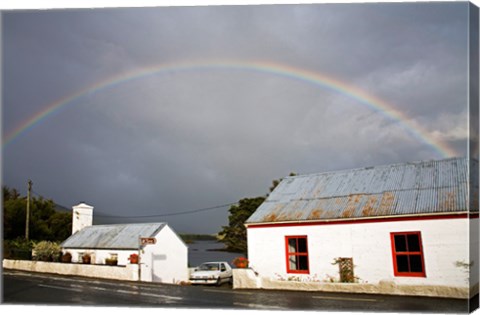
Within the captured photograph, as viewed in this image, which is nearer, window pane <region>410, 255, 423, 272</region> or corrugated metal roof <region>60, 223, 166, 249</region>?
window pane <region>410, 255, 423, 272</region>

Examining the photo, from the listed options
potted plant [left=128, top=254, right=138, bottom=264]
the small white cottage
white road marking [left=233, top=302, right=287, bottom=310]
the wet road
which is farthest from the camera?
the small white cottage

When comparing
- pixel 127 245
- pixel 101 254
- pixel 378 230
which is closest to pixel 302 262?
pixel 378 230

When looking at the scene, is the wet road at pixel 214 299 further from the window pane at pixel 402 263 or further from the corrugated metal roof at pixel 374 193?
the corrugated metal roof at pixel 374 193

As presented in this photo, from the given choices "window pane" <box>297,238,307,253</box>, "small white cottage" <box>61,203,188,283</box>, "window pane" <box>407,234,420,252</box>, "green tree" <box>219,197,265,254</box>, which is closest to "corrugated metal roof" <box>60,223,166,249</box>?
"small white cottage" <box>61,203,188,283</box>

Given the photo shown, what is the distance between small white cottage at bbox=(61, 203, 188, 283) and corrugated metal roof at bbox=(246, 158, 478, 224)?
7.82 meters

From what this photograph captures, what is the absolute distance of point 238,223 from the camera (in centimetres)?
2386

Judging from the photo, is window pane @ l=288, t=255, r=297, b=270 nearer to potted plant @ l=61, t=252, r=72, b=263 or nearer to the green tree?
the green tree

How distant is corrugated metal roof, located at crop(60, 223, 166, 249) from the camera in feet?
74.9

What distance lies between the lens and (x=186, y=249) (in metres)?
24.2

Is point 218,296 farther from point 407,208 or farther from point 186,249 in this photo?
point 186,249

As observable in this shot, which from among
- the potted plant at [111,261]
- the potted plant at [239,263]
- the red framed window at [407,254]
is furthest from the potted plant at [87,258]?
the red framed window at [407,254]

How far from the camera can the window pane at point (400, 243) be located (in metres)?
13.7

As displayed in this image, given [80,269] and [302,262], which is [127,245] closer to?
[80,269]

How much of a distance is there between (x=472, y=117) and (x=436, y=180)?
9.36ft
